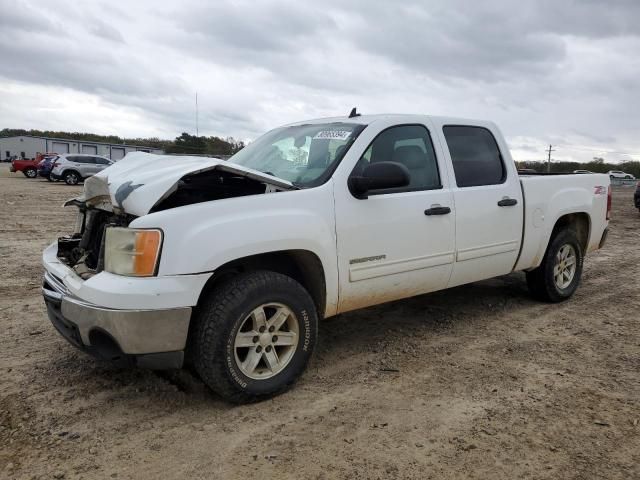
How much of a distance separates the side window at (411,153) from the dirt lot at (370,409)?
135cm

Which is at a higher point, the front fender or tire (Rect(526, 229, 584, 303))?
the front fender

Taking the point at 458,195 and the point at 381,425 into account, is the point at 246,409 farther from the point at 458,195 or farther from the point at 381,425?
the point at 458,195

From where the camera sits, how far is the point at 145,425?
2.97 metres

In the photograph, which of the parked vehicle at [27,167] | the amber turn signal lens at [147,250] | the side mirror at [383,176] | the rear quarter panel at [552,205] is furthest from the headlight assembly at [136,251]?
the parked vehicle at [27,167]

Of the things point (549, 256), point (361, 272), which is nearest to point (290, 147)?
point (361, 272)

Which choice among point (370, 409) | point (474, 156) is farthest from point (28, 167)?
point (370, 409)

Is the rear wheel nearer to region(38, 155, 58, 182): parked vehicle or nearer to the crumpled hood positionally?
region(38, 155, 58, 182): parked vehicle

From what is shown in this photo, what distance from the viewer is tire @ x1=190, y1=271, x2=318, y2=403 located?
3008mm

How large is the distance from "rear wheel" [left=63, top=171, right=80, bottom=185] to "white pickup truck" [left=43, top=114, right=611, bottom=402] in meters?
24.2

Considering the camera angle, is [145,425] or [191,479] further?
[145,425]

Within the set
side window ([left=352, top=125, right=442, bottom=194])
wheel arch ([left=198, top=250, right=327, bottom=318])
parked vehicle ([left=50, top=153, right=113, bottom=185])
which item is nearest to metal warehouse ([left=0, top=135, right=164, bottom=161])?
parked vehicle ([left=50, top=153, right=113, bottom=185])

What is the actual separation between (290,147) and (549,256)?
293 centimetres

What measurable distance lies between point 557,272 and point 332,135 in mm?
3046

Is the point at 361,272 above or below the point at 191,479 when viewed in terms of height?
above
